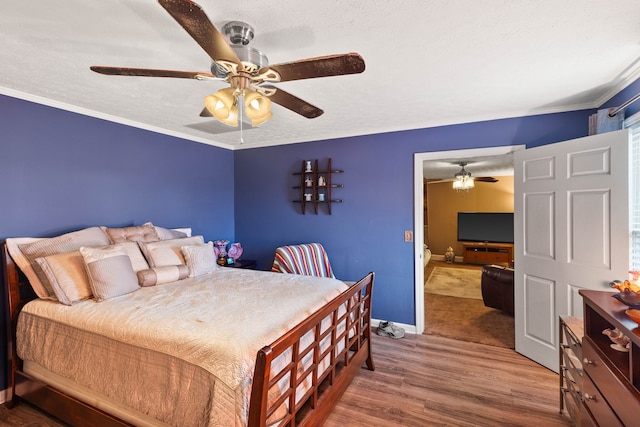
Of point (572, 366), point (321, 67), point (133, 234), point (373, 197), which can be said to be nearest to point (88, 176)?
point (133, 234)

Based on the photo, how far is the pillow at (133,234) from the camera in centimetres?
265

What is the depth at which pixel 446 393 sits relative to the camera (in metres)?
2.28

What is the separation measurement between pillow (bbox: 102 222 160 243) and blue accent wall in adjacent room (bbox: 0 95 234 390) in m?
0.32

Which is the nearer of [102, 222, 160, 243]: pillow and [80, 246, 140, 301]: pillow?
[80, 246, 140, 301]: pillow

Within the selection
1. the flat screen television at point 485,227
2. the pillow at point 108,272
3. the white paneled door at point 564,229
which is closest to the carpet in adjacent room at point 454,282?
the flat screen television at point 485,227

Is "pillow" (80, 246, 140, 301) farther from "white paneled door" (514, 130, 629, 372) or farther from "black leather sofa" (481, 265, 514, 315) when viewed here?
"black leather sofa" (481, 265, 514, 315)

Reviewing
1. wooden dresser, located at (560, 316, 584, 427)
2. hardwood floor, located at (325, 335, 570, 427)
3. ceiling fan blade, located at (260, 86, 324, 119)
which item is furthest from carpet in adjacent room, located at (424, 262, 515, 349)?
ceiling fan blade, located at (260, 86, 324, 119)

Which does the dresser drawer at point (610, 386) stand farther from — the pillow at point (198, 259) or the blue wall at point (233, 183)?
the pillow at point (198, 259)

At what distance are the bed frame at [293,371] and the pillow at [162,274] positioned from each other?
0.82m

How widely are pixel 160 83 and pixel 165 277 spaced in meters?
1.58

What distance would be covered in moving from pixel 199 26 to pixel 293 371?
160 centimetres

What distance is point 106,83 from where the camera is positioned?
219 cm

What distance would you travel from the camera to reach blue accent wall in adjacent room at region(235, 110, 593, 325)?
3.08 meters

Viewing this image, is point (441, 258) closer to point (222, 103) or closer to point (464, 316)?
point (464, 316)
